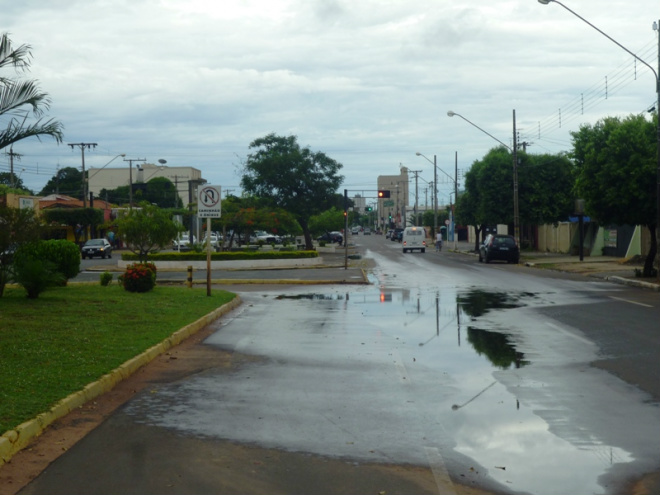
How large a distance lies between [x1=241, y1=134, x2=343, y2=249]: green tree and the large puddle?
4933cm

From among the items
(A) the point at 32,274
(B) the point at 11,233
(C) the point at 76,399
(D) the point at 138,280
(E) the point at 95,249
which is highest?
(B) the point at 11,233

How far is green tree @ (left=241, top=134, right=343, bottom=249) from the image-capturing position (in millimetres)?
64625

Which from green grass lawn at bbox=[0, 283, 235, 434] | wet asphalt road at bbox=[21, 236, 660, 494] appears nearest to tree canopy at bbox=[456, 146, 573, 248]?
green grass lawn at bbox=[0, 283, 235, 434]

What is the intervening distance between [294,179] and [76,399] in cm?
5625

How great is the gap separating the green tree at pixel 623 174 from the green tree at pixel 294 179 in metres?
35.8

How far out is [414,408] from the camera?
343 inches

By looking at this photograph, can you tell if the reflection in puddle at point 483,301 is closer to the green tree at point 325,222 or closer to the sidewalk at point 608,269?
the sidewalk at point 608,269

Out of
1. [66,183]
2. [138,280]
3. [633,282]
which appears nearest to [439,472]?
[138,280]

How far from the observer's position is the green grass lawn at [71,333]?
8906 mm

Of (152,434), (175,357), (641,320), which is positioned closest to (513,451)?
(152,434)

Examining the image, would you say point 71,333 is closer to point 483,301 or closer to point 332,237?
point 483,301

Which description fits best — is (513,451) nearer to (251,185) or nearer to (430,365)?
(430,365)

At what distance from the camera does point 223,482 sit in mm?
6164

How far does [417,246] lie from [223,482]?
62551 mm
